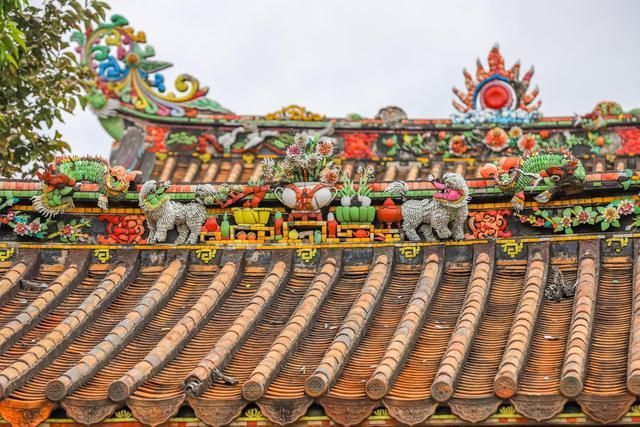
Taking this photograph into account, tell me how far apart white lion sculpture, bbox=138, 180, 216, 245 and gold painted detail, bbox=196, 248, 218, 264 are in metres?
0.13

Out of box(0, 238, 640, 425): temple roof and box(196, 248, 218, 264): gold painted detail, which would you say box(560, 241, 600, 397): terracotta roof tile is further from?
box(196, 248, 218, 264): gold painted detail

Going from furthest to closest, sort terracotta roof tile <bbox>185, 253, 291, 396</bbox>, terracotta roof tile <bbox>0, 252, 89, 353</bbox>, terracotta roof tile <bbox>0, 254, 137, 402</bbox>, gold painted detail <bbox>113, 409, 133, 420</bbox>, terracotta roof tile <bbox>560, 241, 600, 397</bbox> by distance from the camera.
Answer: terracotta roof tile <bbox>0, 252, 89, 353</bbox> < terracotta roof tile <bbox>0, 254, 137, 402</bbox> < terracotta roof tile <bbox>185, 253, 291, 396</bbox> < gold painted detail <bbox>113, 409, 133, 420</bbox> < terracotta roof tile <bbox>560, 241, 600, 397</bbox>

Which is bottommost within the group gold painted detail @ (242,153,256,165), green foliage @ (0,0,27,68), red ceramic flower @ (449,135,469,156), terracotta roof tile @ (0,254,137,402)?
terracotta roof tile @ (0,254,137,402)

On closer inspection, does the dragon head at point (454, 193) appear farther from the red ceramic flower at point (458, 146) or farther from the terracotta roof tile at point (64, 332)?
the red ceramic flower at point (458, 146)

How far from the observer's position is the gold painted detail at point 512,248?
1295 cm

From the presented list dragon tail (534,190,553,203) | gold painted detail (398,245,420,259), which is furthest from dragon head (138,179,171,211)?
dragon tail (534,190,553,203)

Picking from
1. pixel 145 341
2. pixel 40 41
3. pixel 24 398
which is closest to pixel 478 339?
pixel 145 341

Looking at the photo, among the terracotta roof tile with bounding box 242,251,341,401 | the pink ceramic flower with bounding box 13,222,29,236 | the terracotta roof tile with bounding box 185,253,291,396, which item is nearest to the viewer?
the terracotta roof tile with bounding box 242,251,341,401

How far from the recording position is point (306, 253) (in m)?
13.3

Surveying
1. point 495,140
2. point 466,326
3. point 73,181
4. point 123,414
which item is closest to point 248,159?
point 495,140

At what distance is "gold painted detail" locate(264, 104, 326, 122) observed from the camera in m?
23.8

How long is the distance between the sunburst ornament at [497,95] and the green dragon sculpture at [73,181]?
10999 millimetres

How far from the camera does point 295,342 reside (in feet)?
38.9

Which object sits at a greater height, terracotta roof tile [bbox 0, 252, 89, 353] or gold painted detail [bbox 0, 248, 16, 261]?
gold painted detail [bbox 0, 248, 16, 261]
